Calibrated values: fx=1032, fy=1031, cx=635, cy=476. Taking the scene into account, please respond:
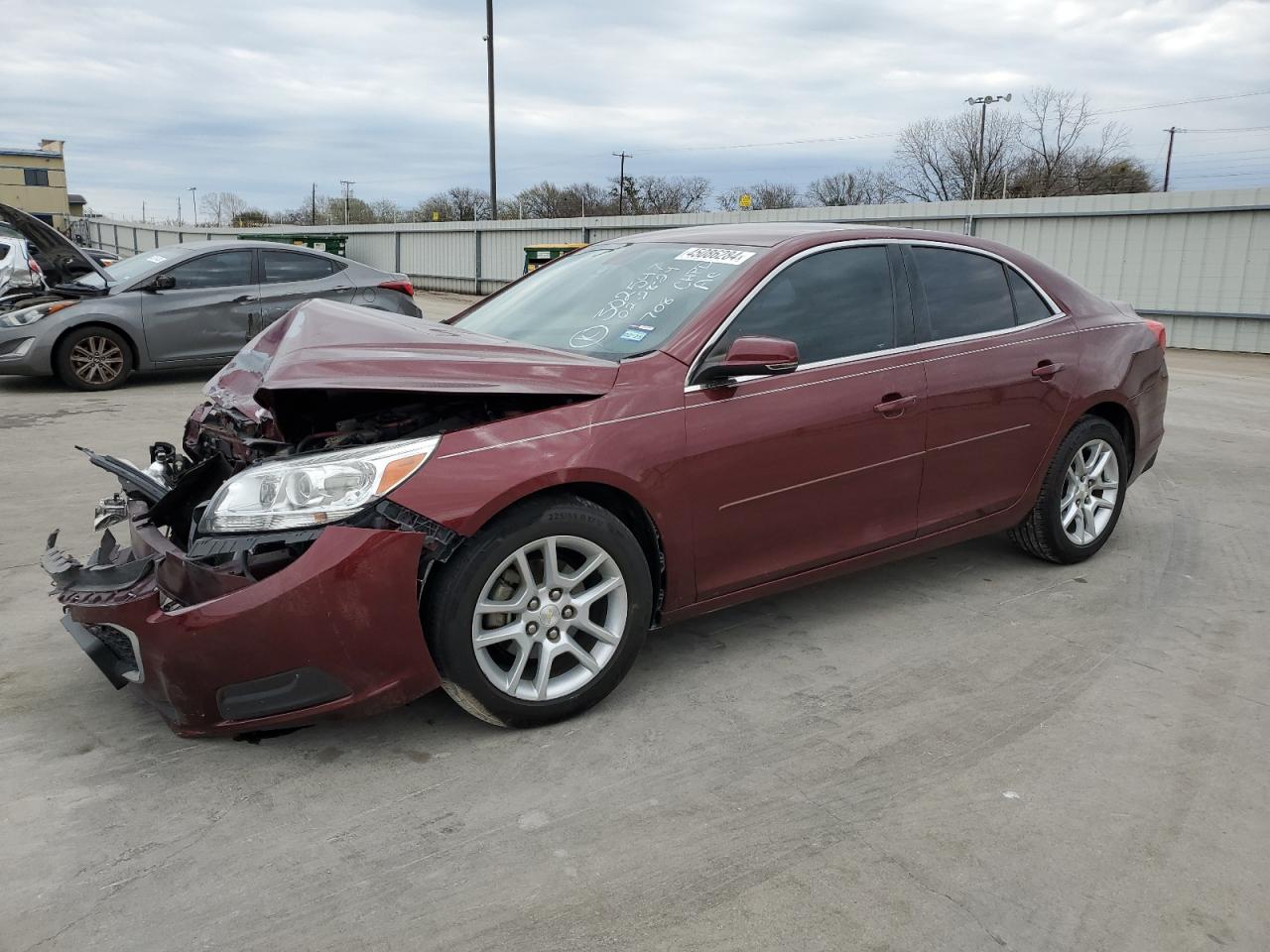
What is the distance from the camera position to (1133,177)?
171 feet

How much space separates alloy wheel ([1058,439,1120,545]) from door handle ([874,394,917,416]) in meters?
1.21

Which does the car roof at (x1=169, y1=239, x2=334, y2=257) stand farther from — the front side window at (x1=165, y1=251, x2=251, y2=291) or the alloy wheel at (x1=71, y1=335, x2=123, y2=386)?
the alloy wheel at (x1=71, y1=335, x2=123, y2=386)

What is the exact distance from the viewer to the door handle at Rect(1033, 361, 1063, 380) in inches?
181

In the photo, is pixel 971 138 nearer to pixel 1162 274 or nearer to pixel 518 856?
pixel 1162 274

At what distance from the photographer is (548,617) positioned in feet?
10.7

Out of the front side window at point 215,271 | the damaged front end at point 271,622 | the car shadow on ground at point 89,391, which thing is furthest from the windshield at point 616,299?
the car shadow on ground at point 89,391

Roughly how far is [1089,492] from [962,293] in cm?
130

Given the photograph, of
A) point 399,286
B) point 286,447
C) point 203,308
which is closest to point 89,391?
point 203,308

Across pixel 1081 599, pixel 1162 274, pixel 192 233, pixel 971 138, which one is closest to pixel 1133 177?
pixel 971 138

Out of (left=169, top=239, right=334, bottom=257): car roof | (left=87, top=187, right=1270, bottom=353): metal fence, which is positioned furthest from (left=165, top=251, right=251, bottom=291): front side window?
(left=87, top=187, right=1270, bottom=353): metal fence

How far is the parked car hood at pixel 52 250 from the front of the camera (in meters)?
9.51

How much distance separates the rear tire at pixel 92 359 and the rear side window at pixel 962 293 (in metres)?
8.65

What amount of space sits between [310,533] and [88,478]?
444cm

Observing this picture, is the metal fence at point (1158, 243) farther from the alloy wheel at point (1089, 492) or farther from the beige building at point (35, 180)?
the beige building at point (35, 180)
